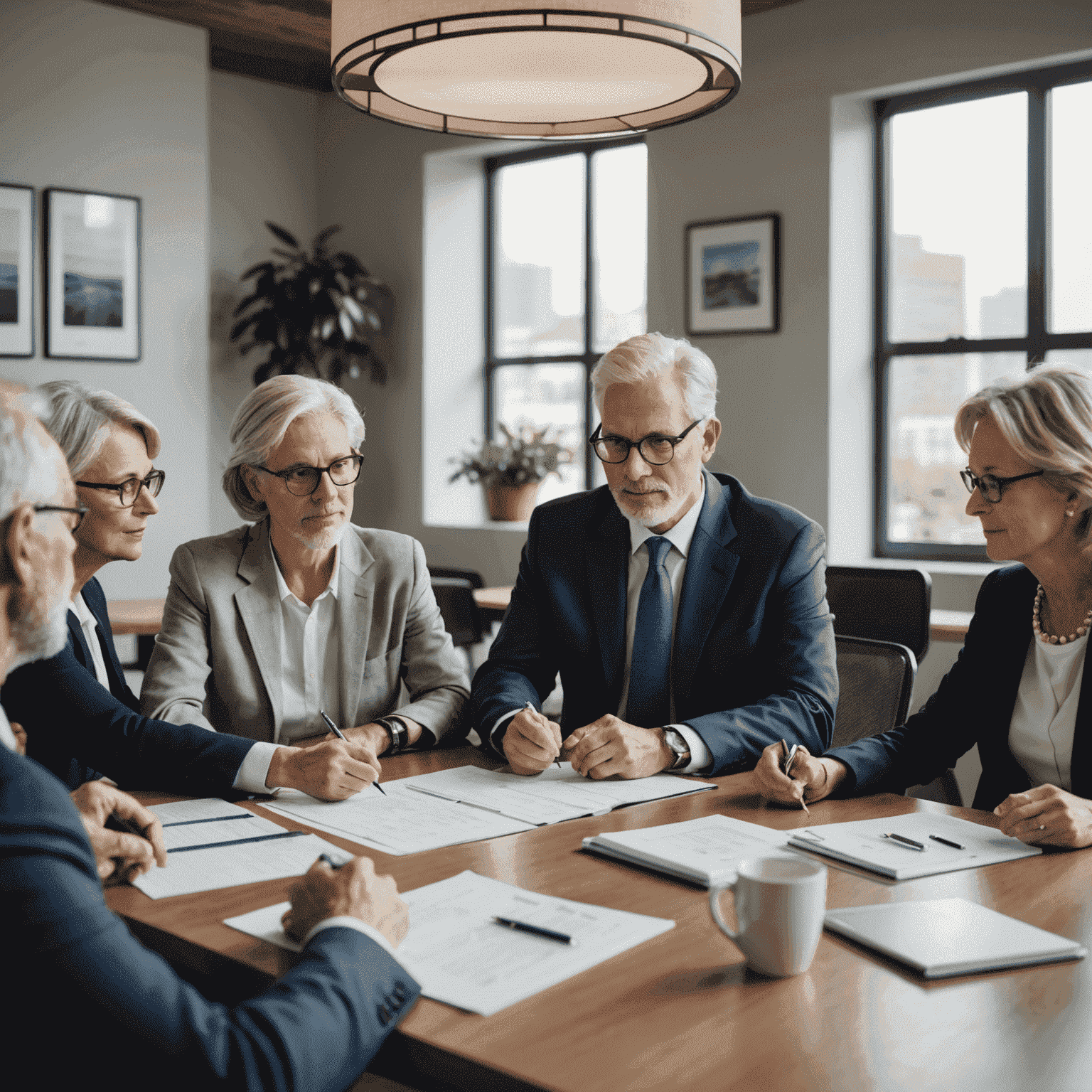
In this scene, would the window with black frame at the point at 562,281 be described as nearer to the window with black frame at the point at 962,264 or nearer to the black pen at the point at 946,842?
the window with black frame at the point at 962,264

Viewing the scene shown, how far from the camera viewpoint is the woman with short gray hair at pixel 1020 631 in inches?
71.3

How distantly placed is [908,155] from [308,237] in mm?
3377

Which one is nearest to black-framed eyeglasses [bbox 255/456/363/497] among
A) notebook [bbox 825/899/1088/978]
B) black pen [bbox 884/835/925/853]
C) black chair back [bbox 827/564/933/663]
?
black pen [bbox 884/835/925/853]

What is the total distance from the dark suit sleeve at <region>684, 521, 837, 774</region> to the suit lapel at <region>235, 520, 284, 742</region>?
76cm

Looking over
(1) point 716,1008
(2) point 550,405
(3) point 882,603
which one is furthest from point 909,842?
(2) point 550,405

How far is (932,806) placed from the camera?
1.71 metres

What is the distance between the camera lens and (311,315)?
5.88 m

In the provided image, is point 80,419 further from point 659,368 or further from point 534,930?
point 534,930

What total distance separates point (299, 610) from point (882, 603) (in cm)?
159

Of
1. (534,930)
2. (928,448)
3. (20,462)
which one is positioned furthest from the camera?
(928,448)

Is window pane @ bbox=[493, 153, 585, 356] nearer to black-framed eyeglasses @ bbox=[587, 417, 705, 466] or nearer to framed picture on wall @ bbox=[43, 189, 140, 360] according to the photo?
framed picture on wall @ bbox=[43, 189, 140, 360]

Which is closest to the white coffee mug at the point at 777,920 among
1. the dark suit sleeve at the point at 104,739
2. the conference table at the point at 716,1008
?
the conference table at the point at 716,1008

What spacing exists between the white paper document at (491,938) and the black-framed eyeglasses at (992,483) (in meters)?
1.01

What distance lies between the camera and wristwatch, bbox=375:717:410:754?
2.02m
